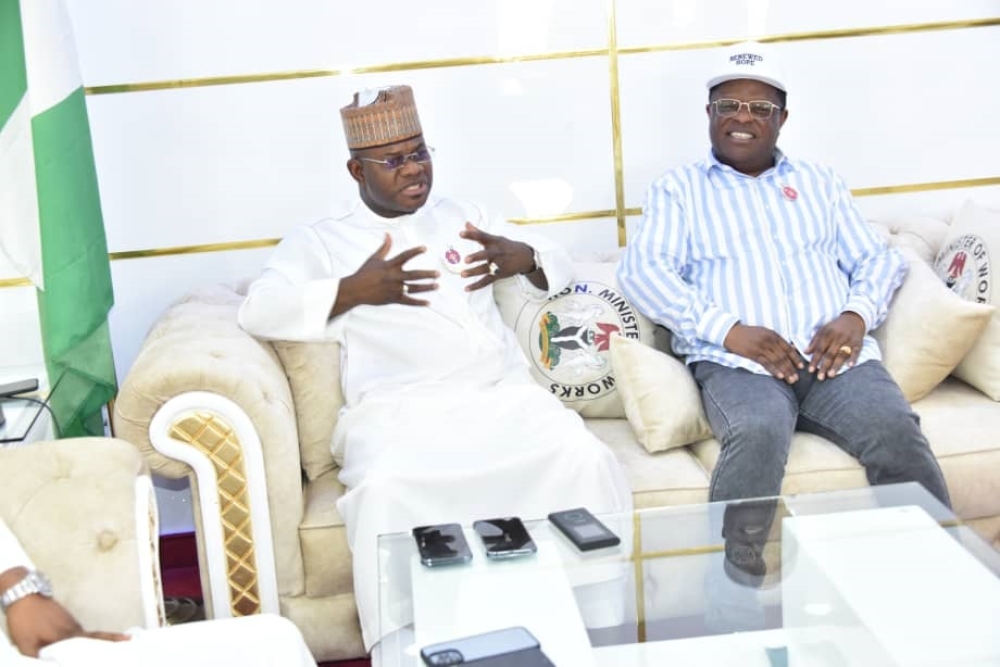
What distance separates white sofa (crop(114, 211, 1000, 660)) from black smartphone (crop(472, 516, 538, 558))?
63cm

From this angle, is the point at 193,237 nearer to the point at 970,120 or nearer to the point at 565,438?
the point at 565,438

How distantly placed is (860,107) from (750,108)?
70 centimetres

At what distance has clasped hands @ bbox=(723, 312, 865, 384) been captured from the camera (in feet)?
10.1

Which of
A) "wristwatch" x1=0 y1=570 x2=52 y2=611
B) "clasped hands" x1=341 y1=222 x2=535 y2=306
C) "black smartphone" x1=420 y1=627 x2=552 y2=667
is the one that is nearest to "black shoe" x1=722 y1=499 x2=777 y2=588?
"black smartphone" x1=420 y1=627 x2=552 y2=667

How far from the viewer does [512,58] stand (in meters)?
3.69

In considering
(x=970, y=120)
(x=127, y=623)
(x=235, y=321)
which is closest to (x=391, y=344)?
(x=235, y=321)

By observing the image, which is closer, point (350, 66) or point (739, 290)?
point (739, 290)

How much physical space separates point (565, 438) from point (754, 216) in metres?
0.87

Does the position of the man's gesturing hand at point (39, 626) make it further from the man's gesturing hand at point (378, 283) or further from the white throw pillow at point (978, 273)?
the white throw pillow at point (978, 273)

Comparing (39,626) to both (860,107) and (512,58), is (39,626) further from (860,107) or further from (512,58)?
(860,107)

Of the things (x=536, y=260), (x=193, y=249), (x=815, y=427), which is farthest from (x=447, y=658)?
(x=193, y=249)

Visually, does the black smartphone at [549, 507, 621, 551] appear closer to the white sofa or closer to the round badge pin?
the white sofa

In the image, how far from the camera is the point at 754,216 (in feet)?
10.9

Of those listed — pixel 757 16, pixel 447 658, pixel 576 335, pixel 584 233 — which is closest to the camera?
pixel 447 658
